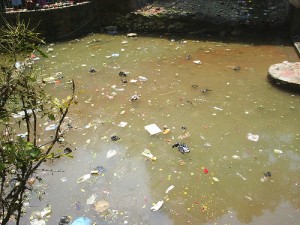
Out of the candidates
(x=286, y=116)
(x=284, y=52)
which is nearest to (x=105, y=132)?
(x=286, y=116)

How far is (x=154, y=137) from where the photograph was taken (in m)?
4.00

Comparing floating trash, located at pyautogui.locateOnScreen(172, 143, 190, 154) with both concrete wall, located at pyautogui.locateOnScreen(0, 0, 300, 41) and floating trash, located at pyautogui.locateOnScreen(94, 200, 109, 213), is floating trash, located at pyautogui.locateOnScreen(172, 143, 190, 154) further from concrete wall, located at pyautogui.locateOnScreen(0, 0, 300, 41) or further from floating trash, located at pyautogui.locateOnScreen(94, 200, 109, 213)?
concrete wall, located at pyautogui.locateOnScreen(0, 0, 300, 41)

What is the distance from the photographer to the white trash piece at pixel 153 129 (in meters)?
4.09

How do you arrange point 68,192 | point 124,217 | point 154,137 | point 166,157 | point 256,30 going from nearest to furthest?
1. point 124,217
2. point 68,192
3. point 166,157
4. point 154,137
5. point 256,30

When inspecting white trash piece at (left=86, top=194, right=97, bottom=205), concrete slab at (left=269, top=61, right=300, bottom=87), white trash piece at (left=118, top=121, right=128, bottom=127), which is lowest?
white trash piece at (left=118, top=121, right=128, bottom=127)

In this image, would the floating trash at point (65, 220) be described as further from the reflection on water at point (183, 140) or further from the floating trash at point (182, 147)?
the floating trash at point (182, 147)

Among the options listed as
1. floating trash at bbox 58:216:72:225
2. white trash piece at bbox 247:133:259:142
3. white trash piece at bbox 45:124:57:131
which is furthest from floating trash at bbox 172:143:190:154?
white trash piece at bbox 45:124:57:131

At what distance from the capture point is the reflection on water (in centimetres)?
310

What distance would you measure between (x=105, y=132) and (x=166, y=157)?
0.92 meters

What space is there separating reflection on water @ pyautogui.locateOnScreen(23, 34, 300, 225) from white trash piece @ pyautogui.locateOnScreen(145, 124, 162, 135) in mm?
100

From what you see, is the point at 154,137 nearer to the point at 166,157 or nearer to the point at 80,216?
the point at 166,157

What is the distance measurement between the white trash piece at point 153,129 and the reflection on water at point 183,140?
10 centimetres

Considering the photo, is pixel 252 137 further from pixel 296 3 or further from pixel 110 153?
pixel 296 3

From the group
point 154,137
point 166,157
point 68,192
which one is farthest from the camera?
point 154,137
